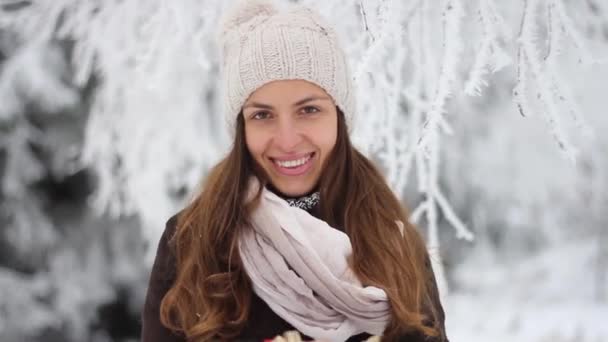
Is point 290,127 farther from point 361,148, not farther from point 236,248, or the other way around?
point 361,148

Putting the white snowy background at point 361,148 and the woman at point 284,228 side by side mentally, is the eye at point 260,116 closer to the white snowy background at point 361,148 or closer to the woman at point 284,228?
the woman at point 284,228

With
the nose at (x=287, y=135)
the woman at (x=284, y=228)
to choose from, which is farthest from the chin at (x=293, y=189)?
the nose at (x=287, y=135)

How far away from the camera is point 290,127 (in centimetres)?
139

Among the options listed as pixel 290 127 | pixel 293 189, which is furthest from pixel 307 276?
pixel 290 127

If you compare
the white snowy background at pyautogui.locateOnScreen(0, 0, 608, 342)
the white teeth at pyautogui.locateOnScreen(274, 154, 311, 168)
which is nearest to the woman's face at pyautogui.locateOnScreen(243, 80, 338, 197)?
the white teeth at pyautogui.locateOnScreen(274, 154, 311, 168)

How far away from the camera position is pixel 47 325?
365 cm

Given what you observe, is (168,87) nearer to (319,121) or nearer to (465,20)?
(465,20)

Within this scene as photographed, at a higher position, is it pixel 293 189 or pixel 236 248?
pixel 293 189

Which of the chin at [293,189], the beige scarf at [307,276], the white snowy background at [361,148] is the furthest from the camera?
the white snowy background at [361,148]

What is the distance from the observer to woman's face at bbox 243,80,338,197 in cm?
141

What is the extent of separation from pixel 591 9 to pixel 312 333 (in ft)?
5.04

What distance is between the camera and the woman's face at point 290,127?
1.41m

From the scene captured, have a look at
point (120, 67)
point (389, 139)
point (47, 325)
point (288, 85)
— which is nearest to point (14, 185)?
point (47, 325)

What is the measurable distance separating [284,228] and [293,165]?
0.14 metres
